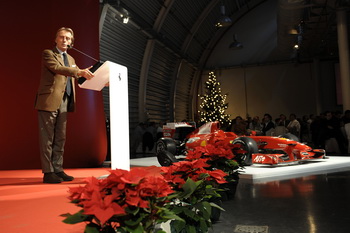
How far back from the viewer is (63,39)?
357 cm

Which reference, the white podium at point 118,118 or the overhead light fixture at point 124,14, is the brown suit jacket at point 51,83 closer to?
the white podium at point 118,118

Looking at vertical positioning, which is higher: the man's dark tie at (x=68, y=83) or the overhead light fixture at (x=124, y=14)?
the overhead light fixture at (x=124, y=14)

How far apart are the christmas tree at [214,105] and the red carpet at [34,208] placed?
14.8 meters

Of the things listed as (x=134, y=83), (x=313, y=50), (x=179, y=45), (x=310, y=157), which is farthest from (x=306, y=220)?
(x=313, y=50)

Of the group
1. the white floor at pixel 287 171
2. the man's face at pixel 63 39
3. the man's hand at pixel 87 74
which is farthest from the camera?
the white floor at pixel 287 171

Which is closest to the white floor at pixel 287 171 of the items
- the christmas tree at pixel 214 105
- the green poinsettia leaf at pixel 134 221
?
the green poinsettia leaf at pixel 134 221

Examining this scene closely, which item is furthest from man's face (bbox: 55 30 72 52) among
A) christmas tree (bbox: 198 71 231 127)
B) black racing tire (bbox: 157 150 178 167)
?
christmas tree (bbox: 198 71 231 127)

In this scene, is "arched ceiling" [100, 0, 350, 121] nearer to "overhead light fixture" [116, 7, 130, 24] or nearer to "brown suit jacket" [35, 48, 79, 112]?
"overhead light fixture" [116, 7, 130, 24]

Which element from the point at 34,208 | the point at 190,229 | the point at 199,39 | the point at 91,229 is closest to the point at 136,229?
the point at 91,229

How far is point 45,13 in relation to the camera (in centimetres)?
531

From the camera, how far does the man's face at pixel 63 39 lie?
354cm

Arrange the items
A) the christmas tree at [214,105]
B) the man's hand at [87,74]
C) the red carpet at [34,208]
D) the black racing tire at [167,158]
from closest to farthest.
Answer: the red carpet at [34,208], the man's hand at [87,74], the black racing tire at [167,158], the christmas tree at [214,105]

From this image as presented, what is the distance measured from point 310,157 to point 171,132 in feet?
9.65

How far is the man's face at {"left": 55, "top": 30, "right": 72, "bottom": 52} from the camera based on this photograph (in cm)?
354
